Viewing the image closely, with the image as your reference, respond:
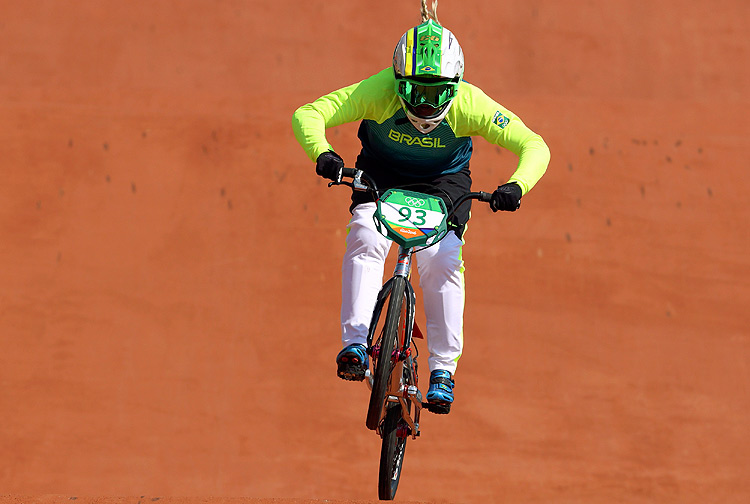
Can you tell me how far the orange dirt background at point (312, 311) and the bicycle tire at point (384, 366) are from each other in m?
8.20

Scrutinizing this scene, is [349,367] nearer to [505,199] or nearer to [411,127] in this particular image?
[505,199]

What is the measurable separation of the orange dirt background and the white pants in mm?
7653

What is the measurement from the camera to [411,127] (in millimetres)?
7449

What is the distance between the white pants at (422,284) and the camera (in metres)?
7.02

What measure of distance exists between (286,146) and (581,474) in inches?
302

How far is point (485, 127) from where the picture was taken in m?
7.49

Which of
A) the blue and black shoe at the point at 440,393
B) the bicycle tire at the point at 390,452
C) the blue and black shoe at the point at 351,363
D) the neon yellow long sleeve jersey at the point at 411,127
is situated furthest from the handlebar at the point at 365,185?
the bicycle tire at the point at 390,452

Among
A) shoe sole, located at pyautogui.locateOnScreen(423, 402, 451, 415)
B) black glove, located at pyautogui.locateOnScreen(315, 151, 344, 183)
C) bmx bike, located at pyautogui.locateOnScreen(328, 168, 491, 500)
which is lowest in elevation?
shoe sole, located at pyautogui.locateOnScreen(423, 402, 451, 415)

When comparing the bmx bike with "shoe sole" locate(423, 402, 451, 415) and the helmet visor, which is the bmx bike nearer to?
"shoe sole" locate(423, 402, 451, 415)

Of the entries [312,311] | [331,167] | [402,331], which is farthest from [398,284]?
[312,311]

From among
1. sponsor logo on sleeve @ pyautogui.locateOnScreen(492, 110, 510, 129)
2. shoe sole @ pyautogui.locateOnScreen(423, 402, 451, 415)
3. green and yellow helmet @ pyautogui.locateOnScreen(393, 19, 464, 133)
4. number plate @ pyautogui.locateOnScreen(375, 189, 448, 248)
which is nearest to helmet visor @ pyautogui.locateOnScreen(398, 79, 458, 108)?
green and yellow helmet @ pyautogui.locateOnScreen(393, 19, 464, 133)

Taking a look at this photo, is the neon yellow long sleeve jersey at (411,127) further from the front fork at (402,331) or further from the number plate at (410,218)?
the front fork at (402,331)

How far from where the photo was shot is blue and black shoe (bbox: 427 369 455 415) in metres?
7.26

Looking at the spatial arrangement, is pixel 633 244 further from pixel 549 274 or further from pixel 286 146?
pixel 286 146
